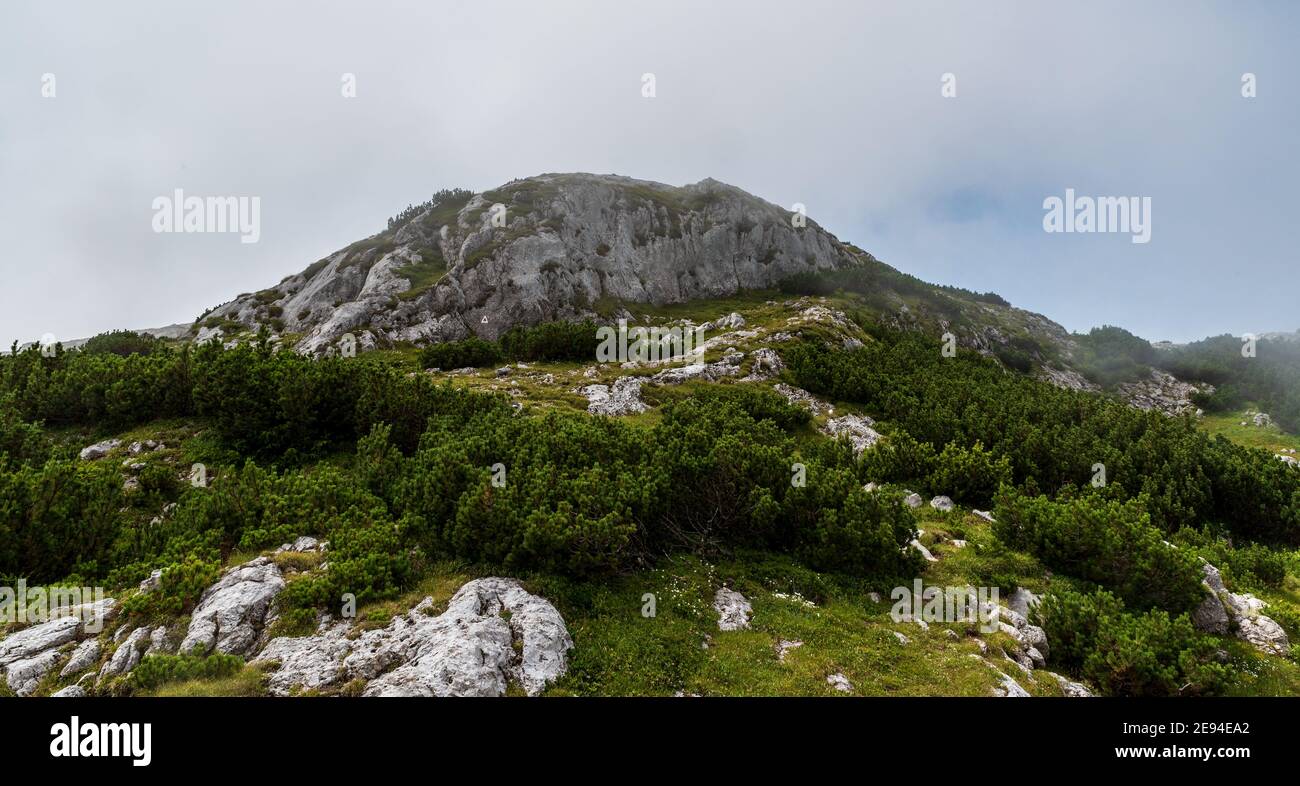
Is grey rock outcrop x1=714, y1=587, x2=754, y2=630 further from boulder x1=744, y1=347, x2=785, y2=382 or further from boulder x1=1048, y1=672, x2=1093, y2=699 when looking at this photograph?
boulder x1=744, y1=347, x2=785, y2=382

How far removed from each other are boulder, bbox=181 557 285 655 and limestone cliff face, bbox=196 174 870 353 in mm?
48297

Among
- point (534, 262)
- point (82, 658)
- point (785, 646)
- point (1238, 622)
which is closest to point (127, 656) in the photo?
point (82, 658)

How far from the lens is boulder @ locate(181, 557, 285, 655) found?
10914 mm

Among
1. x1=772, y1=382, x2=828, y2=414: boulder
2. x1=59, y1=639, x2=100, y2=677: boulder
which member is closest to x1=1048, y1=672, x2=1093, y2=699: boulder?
x1=59, y1=639, x2=100, y2=677: boulder

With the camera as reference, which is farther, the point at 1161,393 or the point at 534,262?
the point at 534,262

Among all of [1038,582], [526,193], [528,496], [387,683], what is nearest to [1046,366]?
[1038,582]

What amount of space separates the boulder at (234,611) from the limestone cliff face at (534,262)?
48.3 metres

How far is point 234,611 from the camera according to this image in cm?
1155

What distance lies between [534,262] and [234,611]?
2500 inches

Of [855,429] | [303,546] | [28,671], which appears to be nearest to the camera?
[28,671]

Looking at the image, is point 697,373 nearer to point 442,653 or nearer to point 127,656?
point 442,653

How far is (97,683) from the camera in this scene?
32.1 feet
